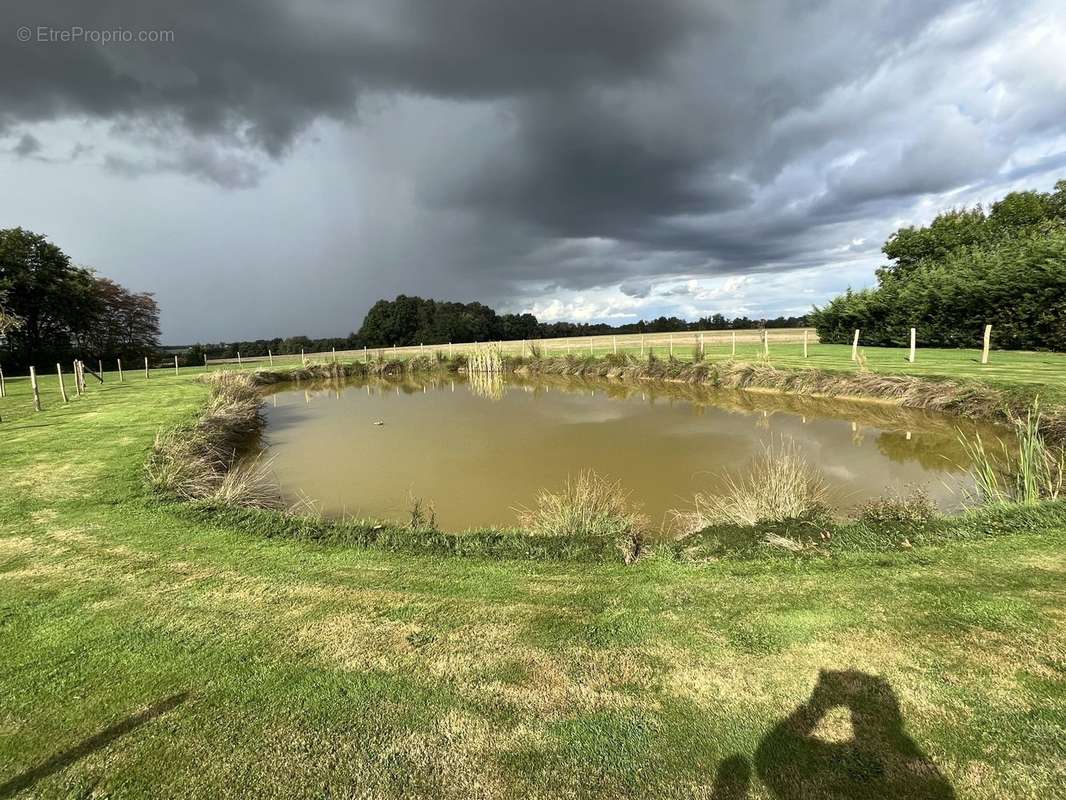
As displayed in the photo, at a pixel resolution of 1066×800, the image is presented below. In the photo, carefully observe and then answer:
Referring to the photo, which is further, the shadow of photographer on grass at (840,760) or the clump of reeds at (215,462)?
the clump of reeds at (215,462)

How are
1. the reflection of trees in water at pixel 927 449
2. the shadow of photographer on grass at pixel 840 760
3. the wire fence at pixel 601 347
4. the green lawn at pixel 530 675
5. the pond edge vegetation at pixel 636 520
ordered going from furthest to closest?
1. the wire fence at pixel 601 347
2. the reflection of trees in water at pixel 927 449
3. the pond edge vegetation at pixel 636 520
4. the green lawn at pixel 530 675
5. the shadow of photographer on grass at pixel 840 760

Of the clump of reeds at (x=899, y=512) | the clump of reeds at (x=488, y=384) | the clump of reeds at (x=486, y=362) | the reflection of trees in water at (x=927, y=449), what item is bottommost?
the reflection of trees in water at (x=927, y=449)

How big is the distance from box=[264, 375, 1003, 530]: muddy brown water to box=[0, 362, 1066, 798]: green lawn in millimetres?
2814

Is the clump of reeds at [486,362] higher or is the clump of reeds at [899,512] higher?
the clump of reeds at [486,362]

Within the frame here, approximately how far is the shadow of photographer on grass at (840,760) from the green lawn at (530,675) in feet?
0.03

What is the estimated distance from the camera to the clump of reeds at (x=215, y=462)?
22.6 feet

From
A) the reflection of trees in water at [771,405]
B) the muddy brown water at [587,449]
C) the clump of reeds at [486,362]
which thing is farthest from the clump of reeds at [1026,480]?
the clump of reeds at [486,362]

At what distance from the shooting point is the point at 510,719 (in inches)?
104

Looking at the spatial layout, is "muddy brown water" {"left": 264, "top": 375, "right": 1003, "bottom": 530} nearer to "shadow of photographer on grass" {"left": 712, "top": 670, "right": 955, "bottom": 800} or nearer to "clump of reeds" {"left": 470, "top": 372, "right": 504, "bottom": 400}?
"clump of reeds" {"left": 470, "top": 372, "right": 504, "bottom": 400}

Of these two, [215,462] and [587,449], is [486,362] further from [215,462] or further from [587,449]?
[215,462]

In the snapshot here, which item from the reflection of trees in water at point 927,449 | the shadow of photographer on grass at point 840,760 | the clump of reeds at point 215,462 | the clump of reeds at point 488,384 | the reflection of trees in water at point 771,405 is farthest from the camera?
the clump of reeds at point 488,384

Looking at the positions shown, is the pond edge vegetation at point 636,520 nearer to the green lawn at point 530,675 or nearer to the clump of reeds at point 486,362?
the green lawn at point 530,675

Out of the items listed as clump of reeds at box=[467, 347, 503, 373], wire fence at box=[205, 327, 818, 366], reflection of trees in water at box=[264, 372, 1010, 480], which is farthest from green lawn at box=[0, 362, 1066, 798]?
clump of reeds at box=[467, 347, 503, 373]

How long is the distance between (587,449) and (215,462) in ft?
23.7
